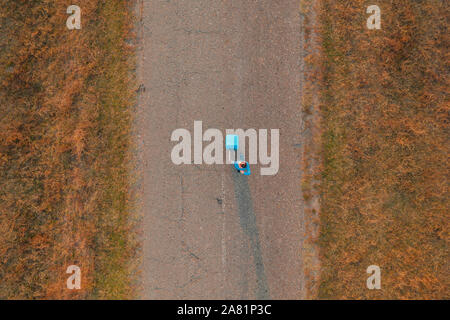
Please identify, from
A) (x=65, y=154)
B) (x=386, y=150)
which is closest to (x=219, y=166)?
(x=65, y=154)

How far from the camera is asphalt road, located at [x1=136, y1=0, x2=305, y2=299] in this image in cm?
822

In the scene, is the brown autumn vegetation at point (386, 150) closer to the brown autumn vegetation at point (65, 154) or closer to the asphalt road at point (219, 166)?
the asphalt road at point (219, 166)

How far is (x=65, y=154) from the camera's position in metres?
8.41

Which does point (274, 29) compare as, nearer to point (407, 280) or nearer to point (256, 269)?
point (256, 269)

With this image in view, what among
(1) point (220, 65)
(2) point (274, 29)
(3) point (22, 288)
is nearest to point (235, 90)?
(1) point (220, 65)

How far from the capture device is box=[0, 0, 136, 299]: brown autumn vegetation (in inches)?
326

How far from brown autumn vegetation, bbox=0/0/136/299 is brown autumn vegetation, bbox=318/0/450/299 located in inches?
191

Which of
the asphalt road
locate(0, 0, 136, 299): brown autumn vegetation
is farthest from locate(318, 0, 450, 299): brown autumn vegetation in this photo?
locate(0, 0, 136, 299): brown autumn vegetation

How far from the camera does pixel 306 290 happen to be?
8.20 metres

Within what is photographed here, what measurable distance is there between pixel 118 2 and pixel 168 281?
680cm

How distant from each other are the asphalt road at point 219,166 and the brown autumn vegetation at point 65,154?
0.65 meters

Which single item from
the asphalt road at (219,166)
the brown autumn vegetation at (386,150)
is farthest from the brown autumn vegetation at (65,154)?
the brown autumn vegetation at (386,150)

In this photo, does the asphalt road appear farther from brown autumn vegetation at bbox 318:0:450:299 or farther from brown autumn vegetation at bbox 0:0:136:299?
brown autumn vegetation at bbox 318:0:450:299

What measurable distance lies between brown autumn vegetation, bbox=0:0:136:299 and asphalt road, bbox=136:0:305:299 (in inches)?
25.5
